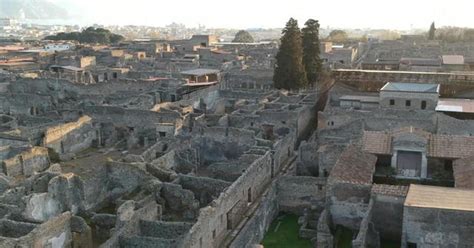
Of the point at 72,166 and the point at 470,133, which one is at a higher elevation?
the point at 470,133

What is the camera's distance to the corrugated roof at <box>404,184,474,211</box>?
50.6 ft

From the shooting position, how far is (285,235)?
1825 centimetres

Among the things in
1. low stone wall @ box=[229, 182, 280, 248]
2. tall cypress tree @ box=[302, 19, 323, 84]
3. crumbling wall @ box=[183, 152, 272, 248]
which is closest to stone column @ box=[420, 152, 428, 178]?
low stone wall @ box=[229, 182, 280, 248]

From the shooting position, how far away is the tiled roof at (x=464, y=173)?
1769 centimetres

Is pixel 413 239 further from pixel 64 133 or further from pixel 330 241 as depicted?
pixel 64 133

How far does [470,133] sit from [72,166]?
1979 centimetres

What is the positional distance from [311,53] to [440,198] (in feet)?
84.9

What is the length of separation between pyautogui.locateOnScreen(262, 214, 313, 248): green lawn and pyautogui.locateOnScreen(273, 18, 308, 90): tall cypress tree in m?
19.7

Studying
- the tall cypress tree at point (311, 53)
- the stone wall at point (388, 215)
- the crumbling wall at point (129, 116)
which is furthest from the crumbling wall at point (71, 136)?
the stone wall at point (388, 215)

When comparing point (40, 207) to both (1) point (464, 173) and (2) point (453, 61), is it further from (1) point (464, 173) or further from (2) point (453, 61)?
(2) point (453, 61)

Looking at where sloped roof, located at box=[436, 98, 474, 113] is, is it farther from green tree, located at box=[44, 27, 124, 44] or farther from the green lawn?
green tree, located at box=[44, 27, 124, 44]

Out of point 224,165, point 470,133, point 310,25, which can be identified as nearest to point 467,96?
point 470,133

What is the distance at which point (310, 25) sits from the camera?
4156 cm

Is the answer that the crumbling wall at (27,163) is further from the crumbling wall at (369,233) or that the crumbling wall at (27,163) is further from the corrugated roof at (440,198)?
the corrugated roof at (440,198)
